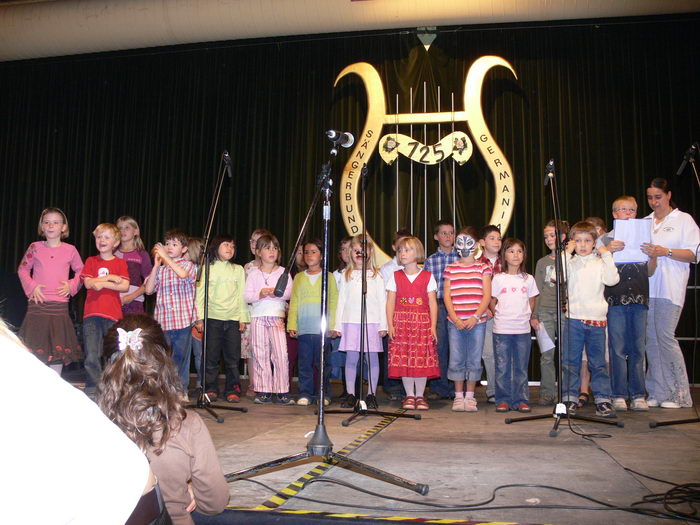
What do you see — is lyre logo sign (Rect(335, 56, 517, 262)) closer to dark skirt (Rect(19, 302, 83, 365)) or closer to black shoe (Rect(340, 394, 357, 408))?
black shoe (Rect(340, 394, 357, 408))

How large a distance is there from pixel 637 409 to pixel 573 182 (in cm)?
319

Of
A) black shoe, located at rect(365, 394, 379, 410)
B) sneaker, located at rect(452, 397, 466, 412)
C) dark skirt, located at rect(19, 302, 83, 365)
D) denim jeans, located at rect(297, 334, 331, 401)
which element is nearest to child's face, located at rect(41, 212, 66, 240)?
dark skirt, located at rect(19, 302, 83, 365)

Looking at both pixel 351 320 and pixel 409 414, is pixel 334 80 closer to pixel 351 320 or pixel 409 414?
pixel 351 320

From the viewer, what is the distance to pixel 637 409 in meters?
4.68

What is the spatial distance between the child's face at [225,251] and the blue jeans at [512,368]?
7.74 ft

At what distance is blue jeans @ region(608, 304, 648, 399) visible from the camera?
4.75 m

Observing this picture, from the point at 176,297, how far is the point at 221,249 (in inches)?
24.7

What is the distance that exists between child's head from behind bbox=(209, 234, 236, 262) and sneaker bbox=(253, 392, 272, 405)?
1.21 m

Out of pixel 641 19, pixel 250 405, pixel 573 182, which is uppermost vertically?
pixel 641 19

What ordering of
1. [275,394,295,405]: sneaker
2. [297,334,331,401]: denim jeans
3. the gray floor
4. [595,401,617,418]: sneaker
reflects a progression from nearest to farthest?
the gray floor < [595,401,617,418]: sneaker < [275,394,295,405]: sneaker < [297,334,331,401]: denim jeans

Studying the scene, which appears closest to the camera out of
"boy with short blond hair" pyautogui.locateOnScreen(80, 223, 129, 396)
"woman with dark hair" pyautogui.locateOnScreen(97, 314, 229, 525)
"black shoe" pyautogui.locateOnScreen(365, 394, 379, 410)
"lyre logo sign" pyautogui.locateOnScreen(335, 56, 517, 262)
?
→ "woman with dark hair" pyautogui.locateOnScreen(97, 314, 229, 525)

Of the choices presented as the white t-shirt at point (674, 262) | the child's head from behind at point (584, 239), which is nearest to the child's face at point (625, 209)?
the white t-shirt at point (674, 262)

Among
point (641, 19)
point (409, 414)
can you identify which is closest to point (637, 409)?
point (409, 414)

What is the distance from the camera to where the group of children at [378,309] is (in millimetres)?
4691
